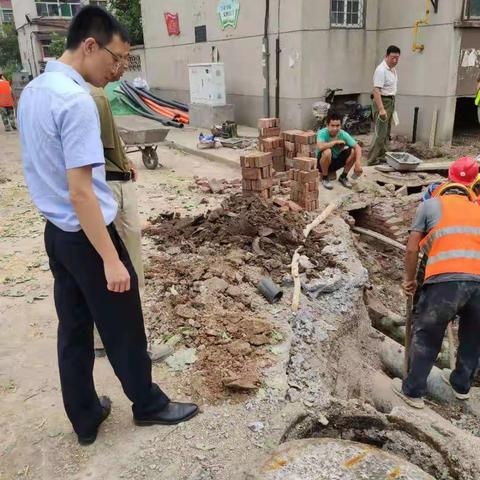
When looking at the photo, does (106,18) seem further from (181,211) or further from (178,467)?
(181,211)

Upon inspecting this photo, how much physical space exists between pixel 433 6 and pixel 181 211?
6448mm

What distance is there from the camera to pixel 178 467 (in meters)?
2.38

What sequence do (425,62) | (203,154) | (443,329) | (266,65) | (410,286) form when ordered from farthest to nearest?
(266,65) < (203,154) < (425,62) < (410,286) < (443,329)

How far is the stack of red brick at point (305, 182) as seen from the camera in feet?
19.3

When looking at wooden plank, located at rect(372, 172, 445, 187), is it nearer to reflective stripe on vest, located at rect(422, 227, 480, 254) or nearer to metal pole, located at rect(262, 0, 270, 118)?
reflective stripe on vest, located at rect(422, 227, 480, 254)

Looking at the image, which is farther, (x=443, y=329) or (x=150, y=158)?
(x=150, y=158)

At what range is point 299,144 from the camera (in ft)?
23.0

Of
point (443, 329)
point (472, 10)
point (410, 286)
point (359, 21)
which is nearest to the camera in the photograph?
point (443, 329)

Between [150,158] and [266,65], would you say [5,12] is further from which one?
[150,158]

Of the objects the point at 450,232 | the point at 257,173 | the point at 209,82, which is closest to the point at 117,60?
the point at 450,232

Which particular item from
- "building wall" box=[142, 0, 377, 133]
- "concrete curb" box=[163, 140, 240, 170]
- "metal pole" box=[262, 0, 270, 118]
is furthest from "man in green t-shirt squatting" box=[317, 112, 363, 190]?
"metal pole" box=[262, 0, 270, 118]

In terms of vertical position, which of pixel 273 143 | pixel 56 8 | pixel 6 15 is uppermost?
pixel 6 15

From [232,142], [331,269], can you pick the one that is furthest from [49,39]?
[331,269]

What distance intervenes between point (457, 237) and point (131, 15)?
19255 mm
